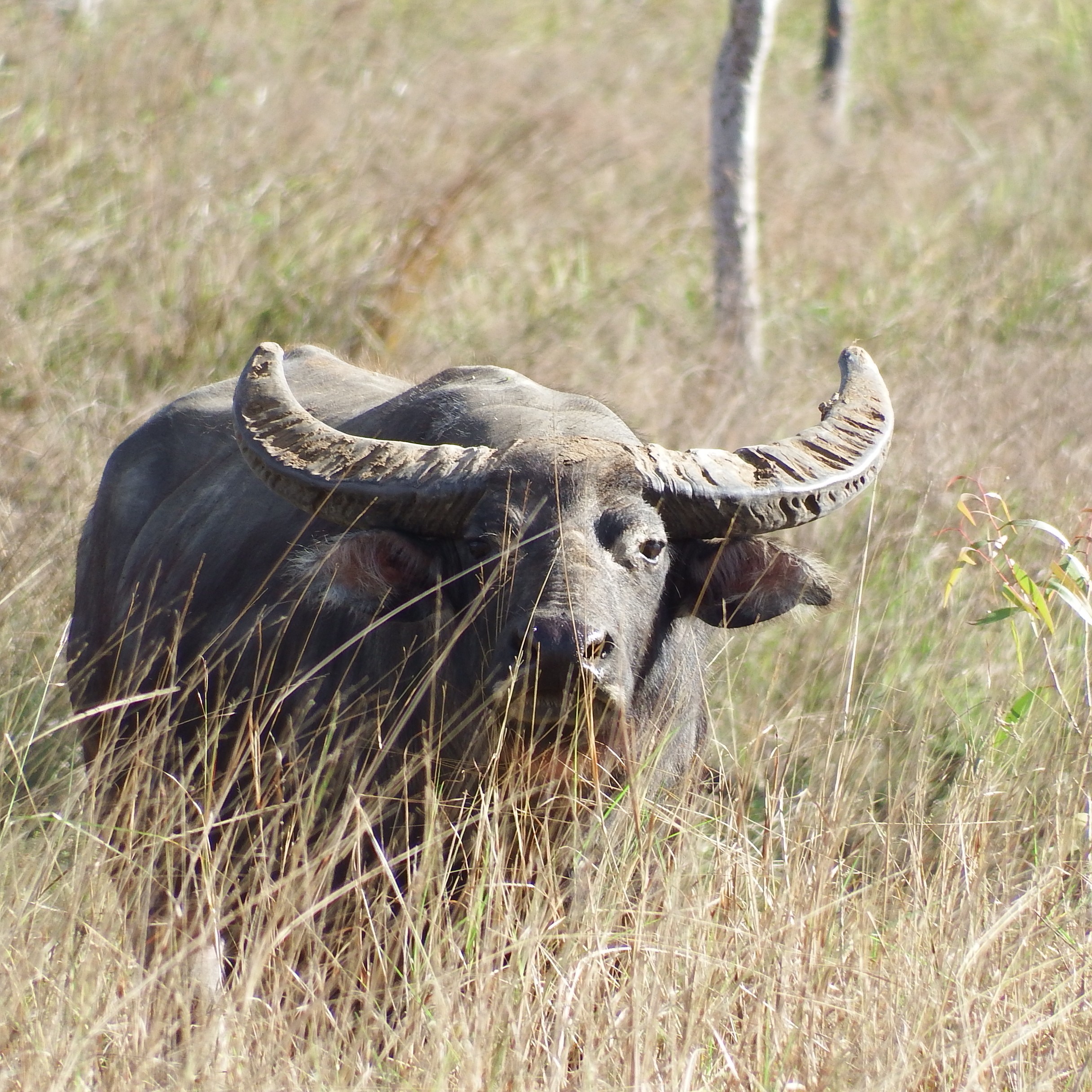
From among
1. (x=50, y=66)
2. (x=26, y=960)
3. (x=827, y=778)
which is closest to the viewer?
(x=26, y=960)

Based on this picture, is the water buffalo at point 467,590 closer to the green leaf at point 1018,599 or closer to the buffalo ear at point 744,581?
the buffalo ear at point 744,581

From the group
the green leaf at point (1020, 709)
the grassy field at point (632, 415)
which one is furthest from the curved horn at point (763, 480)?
the green leaf at point (1020, 709)

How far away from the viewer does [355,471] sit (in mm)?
3621

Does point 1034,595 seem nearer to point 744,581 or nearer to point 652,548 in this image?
point 744,581

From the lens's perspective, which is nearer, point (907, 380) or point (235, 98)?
point (907, 380)

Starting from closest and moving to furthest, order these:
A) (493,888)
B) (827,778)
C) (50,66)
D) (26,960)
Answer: (26,960)
(493,888)
(827,778)
(50,66)

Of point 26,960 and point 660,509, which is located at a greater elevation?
point 660,509

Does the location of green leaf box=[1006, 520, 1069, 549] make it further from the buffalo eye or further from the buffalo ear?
the buffalo eye

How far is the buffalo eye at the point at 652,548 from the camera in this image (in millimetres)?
3594

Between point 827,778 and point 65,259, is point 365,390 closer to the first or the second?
point 827,778

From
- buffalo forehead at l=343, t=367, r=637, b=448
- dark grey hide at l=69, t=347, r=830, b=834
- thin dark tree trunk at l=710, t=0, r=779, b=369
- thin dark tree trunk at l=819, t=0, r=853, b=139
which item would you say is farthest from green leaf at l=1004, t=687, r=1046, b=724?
thin dark tree trunk at l=819, t=0, r=853, b=139

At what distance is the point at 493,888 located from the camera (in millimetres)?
3268

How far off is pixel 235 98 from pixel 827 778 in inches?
288

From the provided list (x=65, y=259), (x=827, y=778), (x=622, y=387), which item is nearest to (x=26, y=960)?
(x=827, y=778)
